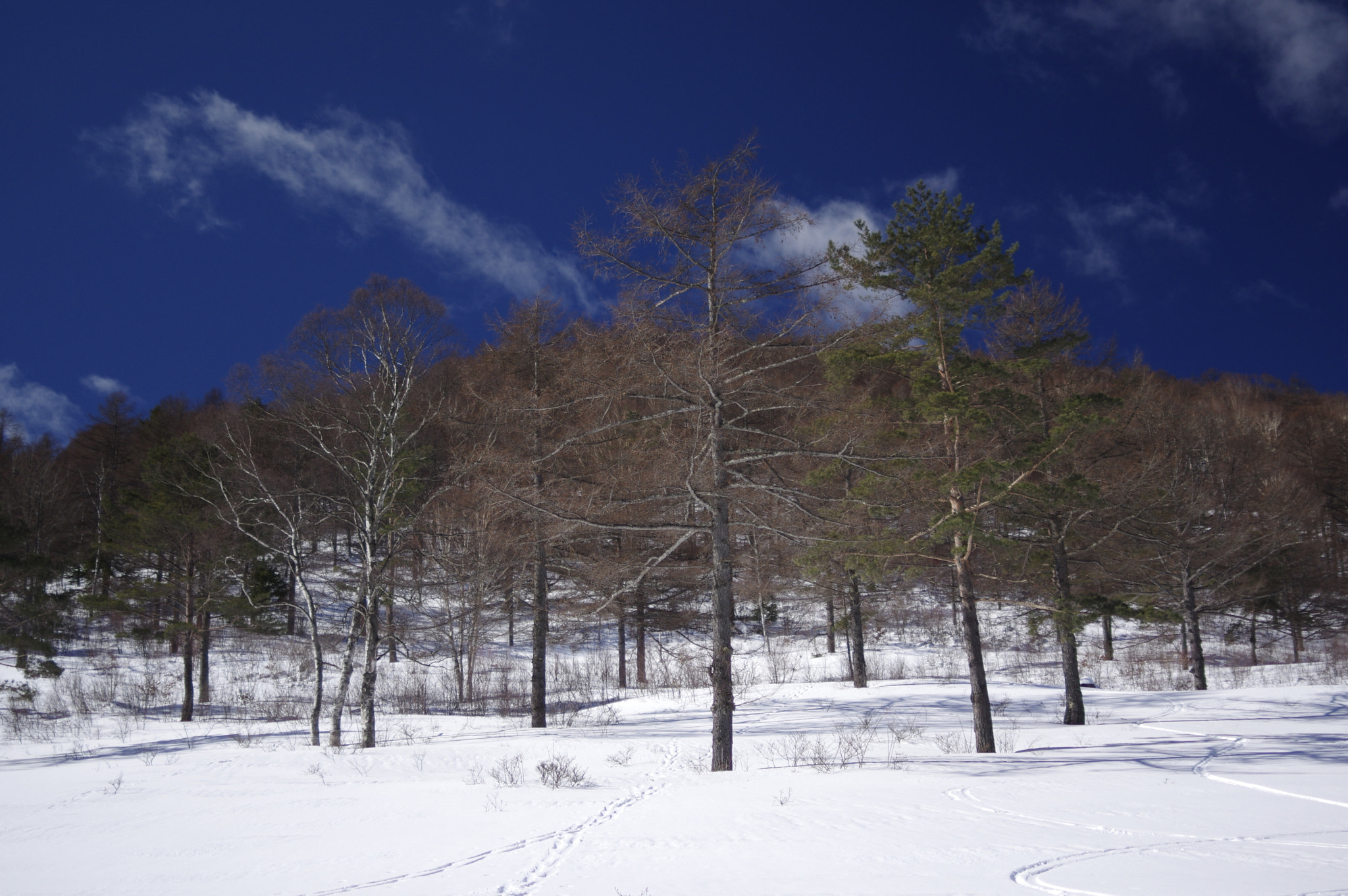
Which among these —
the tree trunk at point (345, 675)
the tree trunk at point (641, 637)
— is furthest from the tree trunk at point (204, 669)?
the tree trunk at point (641, 637)

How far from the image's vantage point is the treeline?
35.3 ft

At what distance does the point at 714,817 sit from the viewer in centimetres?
623

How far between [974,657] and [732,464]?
4.81 m

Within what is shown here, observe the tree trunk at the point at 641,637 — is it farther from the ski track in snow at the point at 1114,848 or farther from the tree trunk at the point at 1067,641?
the ski track in snow at the point at 1114,848

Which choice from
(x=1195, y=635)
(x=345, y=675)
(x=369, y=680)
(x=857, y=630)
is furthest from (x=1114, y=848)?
(x=1195, y=635)

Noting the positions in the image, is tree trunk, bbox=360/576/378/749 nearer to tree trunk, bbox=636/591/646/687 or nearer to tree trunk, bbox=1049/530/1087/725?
tree trunk, bbox=636/591/646/687

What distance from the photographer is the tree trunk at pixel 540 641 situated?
17156 mm

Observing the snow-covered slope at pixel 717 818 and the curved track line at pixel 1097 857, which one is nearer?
the curved track line at pixel 1097 857

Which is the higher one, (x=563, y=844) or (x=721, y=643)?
(x=721, y=643)

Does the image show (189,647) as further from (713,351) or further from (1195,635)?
(1195,635)

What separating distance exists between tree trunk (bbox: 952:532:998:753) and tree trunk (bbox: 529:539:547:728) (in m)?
9.35

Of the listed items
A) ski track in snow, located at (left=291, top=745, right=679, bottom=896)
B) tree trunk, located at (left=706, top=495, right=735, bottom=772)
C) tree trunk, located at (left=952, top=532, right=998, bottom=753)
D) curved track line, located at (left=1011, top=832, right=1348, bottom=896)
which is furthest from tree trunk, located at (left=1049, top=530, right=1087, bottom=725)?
ski track in snow, located at (left=291, top=745, right=679, bottom=896)

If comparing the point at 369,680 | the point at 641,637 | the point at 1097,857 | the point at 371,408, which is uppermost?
the point at 371,408

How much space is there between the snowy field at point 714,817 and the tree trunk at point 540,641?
3.67 m
